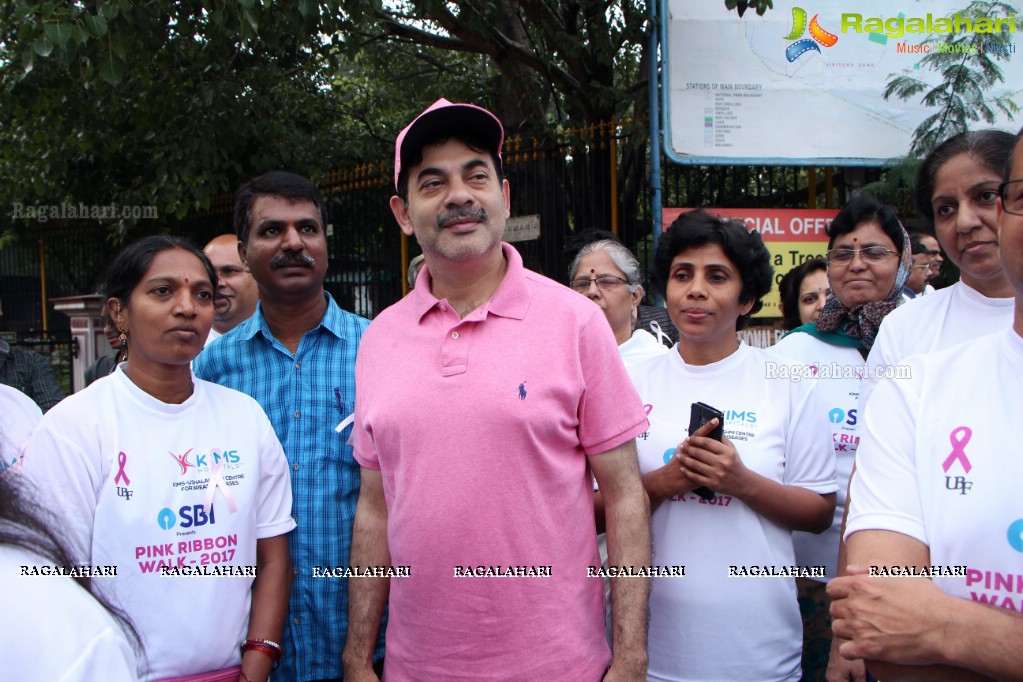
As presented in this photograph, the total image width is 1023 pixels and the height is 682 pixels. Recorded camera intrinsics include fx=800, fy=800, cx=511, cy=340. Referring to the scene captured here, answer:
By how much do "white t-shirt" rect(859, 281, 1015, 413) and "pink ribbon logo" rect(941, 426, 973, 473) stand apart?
0.69 metres

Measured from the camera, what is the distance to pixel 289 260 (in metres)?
2.57

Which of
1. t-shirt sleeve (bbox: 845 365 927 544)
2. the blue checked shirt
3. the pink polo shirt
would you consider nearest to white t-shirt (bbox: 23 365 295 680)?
the blue checked shirt

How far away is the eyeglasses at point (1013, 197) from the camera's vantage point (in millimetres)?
1492

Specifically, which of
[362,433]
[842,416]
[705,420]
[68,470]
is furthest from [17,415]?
[842,416]

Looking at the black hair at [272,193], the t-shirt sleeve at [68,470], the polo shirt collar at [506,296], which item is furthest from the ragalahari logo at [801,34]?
the t-shirt sleeve at [68,470]

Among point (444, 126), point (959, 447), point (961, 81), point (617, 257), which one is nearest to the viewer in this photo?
point (959, 447)

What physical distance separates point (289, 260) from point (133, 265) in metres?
0.46

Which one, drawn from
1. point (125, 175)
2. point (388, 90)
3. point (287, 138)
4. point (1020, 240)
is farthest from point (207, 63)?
point (1020, 240)

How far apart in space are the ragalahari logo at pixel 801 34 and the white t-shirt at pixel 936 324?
14.2 feet

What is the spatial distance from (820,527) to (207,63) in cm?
646

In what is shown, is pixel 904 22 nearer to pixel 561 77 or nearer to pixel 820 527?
pixel 561 77

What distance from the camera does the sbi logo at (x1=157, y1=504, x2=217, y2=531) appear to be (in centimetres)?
210

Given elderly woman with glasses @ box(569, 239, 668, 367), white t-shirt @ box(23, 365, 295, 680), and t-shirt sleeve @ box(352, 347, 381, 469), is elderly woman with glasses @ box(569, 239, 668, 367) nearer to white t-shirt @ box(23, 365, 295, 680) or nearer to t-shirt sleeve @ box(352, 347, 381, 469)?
t-shirt sleeve @ box(352, 347, 381, 469)

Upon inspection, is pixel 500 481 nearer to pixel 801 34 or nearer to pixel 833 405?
pixel 833 405
